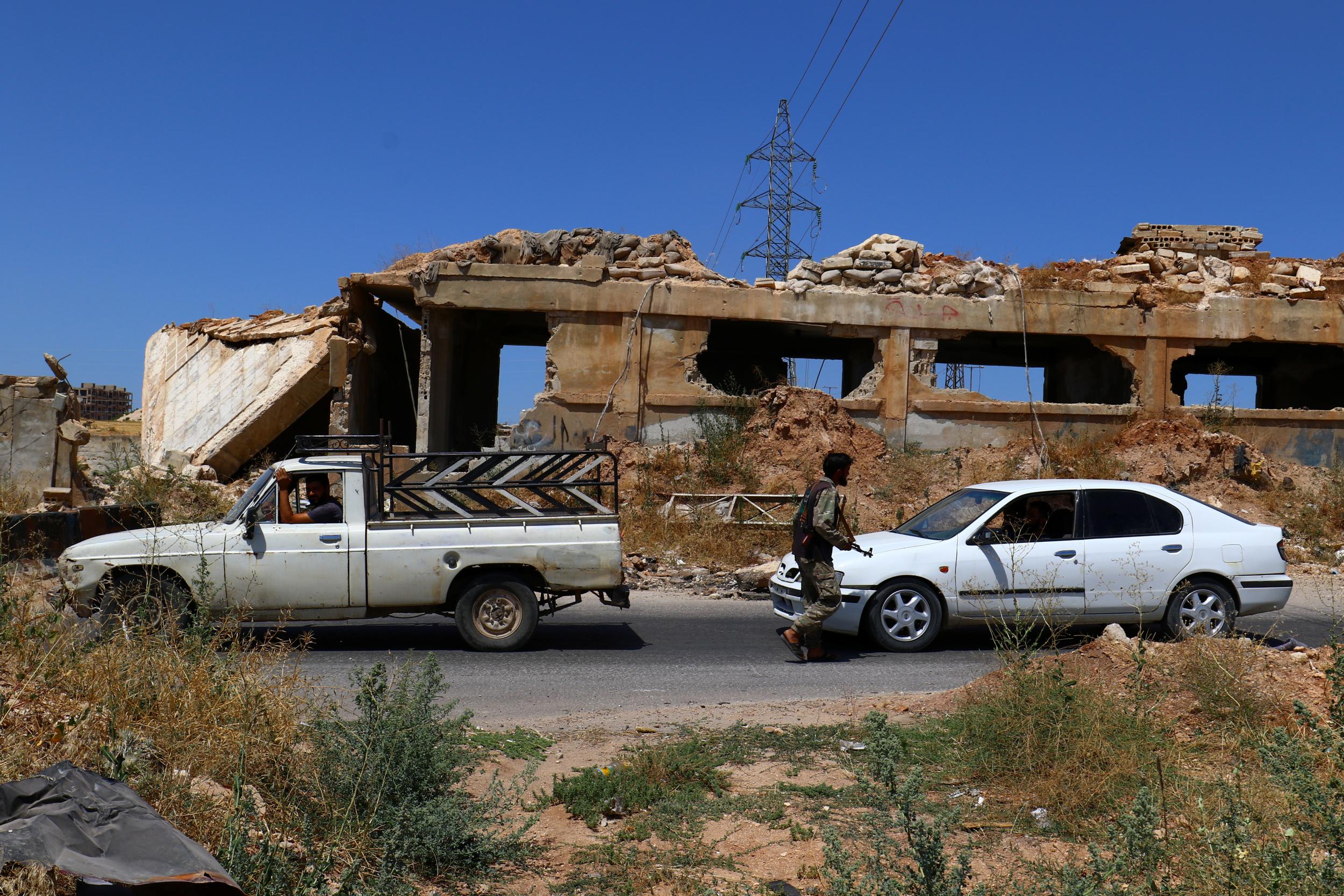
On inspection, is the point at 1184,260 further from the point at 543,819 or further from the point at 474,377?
the point at 543,819

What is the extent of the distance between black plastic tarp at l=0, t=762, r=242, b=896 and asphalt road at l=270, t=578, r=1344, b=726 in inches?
110

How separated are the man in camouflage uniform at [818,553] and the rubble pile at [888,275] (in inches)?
365

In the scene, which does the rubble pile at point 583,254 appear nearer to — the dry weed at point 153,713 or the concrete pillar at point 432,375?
the concrete pillar at point 432,375

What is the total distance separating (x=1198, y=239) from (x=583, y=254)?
12791mm

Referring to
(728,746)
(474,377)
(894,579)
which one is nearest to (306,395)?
(474,377)

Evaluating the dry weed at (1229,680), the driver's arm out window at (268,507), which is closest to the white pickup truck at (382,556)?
the driver's arm out window at (268,507)

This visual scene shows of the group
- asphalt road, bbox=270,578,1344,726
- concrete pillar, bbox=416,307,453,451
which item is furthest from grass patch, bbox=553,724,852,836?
concrete pillar, bbox=416,307,453,451

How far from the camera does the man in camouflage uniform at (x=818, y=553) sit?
8.02 m

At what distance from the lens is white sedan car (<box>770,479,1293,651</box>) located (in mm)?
8398

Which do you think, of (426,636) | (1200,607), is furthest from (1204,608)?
(426,636)

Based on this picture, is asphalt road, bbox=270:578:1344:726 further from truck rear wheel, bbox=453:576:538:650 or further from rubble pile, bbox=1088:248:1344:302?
rubble pile, bbox=1088:248:1344:302

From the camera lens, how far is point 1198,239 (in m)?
19.9

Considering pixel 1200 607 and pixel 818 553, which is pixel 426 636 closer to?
pixel 818 553

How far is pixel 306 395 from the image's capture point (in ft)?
55.8
